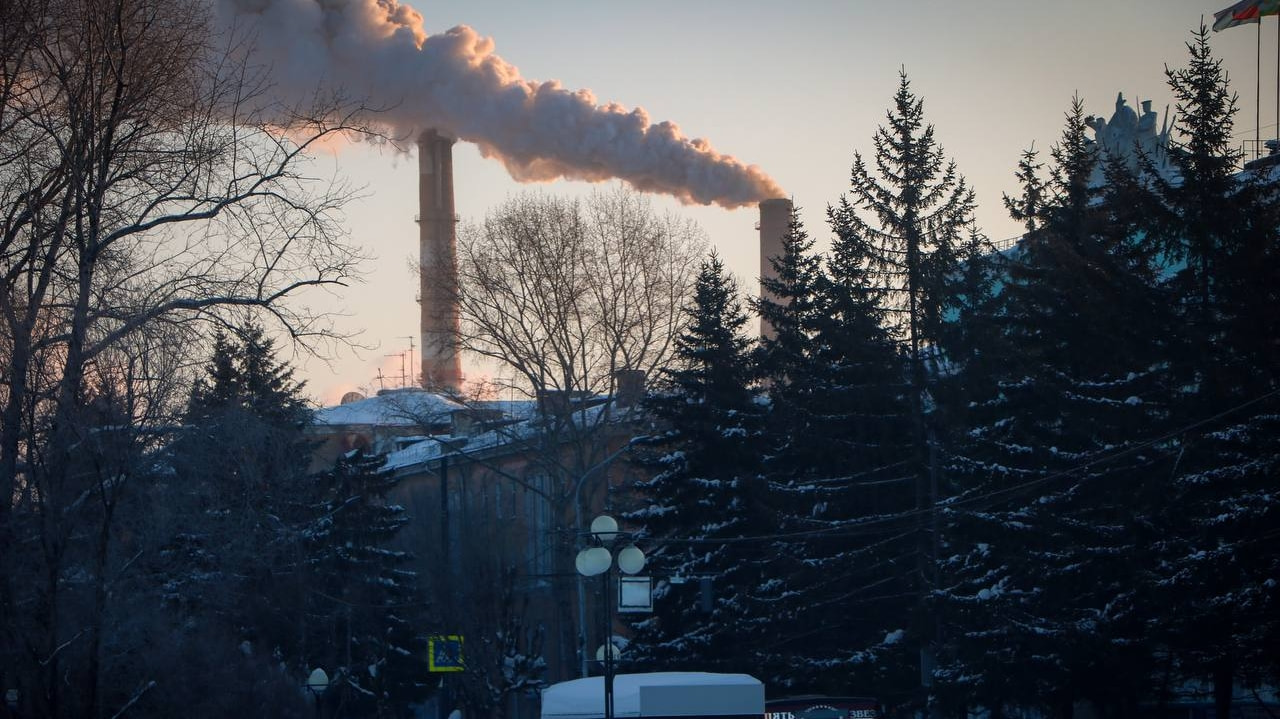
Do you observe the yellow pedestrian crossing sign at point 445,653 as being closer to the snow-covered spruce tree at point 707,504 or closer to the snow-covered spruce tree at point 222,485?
the snow-covered spruce tree at point 707,504

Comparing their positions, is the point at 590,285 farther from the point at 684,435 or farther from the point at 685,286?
the point at 684,435

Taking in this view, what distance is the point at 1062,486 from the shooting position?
84.8ft

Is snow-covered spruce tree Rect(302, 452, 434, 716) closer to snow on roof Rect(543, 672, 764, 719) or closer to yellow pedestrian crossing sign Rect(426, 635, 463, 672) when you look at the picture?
yellow pedestrian crossing sign Rect(426, 635, 463, 672)

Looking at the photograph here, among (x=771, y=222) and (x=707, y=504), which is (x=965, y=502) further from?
(x=771, y=222)

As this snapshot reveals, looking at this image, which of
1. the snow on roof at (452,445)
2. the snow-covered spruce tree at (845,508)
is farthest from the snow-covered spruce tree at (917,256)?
the snow on roof at (452,445)

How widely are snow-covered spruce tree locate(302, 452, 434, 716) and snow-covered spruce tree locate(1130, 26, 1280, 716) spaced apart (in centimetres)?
1962

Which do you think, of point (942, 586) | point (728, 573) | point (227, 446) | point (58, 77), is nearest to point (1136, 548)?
point (942, 586)

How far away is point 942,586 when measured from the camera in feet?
90.6

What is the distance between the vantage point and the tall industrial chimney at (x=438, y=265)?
41500 mm

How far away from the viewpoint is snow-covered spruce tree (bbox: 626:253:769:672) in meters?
30.6

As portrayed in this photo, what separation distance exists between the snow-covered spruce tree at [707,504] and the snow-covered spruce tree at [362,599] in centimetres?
777

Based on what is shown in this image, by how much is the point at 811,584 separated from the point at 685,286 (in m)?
13.9

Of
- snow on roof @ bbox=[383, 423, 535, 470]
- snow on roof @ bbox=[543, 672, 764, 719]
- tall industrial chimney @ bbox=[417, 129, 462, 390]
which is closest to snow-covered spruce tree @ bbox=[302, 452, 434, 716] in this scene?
snow on roof @ bbox=[383, 423, 535, 470]

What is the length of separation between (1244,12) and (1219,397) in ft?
46.2
